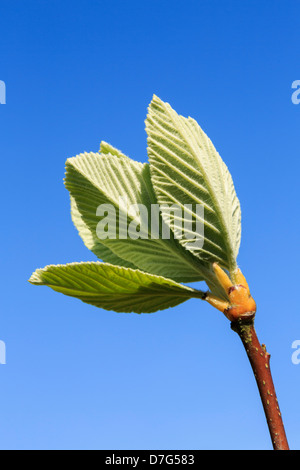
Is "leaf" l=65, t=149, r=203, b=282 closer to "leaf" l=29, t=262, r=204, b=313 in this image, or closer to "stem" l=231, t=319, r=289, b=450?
"leaf" l=29, t=262, r=204, b=313

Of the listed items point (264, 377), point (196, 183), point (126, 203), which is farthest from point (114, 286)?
point (264, 377)

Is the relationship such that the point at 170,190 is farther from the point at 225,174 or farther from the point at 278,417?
the point at 278,417

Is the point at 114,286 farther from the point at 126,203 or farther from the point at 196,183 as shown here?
the point at 196,183

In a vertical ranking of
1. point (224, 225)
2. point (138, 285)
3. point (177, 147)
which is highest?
point (177, 147)

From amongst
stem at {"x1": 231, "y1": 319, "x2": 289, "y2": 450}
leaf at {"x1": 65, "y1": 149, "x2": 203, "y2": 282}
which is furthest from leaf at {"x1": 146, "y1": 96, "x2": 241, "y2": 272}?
stem at {"x1": 231, "y1": 319, "x2": 289, "y2": 450}
